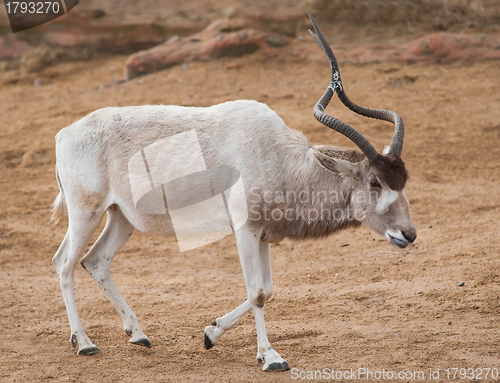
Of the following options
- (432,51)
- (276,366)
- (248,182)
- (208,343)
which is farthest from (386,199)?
(432,51)

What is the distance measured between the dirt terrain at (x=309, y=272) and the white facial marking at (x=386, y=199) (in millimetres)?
1206

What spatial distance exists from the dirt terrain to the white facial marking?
3.96 ft

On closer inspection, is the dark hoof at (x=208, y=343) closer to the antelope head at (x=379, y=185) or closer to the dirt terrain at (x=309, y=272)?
the dirt terrain at (x=309, y=272)

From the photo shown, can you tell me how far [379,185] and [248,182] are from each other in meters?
1.11

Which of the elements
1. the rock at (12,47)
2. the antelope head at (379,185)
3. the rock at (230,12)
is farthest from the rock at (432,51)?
the antelope head at (379,185)

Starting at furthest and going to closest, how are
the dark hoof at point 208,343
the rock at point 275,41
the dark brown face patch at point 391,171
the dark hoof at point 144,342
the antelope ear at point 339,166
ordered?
the rock at point 275,41 → the dark hoof at point 144,342 → the dark hoof at point 208,343 → the antelope ear at point 339,166 → the dark brown face patch at point 391,171

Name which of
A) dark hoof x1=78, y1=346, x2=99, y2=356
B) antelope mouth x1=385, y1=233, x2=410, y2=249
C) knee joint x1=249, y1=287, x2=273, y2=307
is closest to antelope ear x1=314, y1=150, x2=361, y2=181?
antelope mouth x1=385, y1=233, x2=410, y2=249

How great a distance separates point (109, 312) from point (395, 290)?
310cm

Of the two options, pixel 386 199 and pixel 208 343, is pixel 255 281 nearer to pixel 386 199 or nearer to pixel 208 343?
pixel 208 343

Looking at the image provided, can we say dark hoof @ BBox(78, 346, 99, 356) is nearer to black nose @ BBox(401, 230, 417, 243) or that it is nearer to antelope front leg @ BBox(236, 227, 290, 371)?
antelope front leg @ BBox(236, 227, 290, 371)

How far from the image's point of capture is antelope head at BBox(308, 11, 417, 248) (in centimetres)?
466

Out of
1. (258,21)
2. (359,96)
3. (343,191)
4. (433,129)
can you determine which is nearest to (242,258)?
(343,191)

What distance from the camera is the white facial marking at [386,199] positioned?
4.70 meters

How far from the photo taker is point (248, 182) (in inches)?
193
